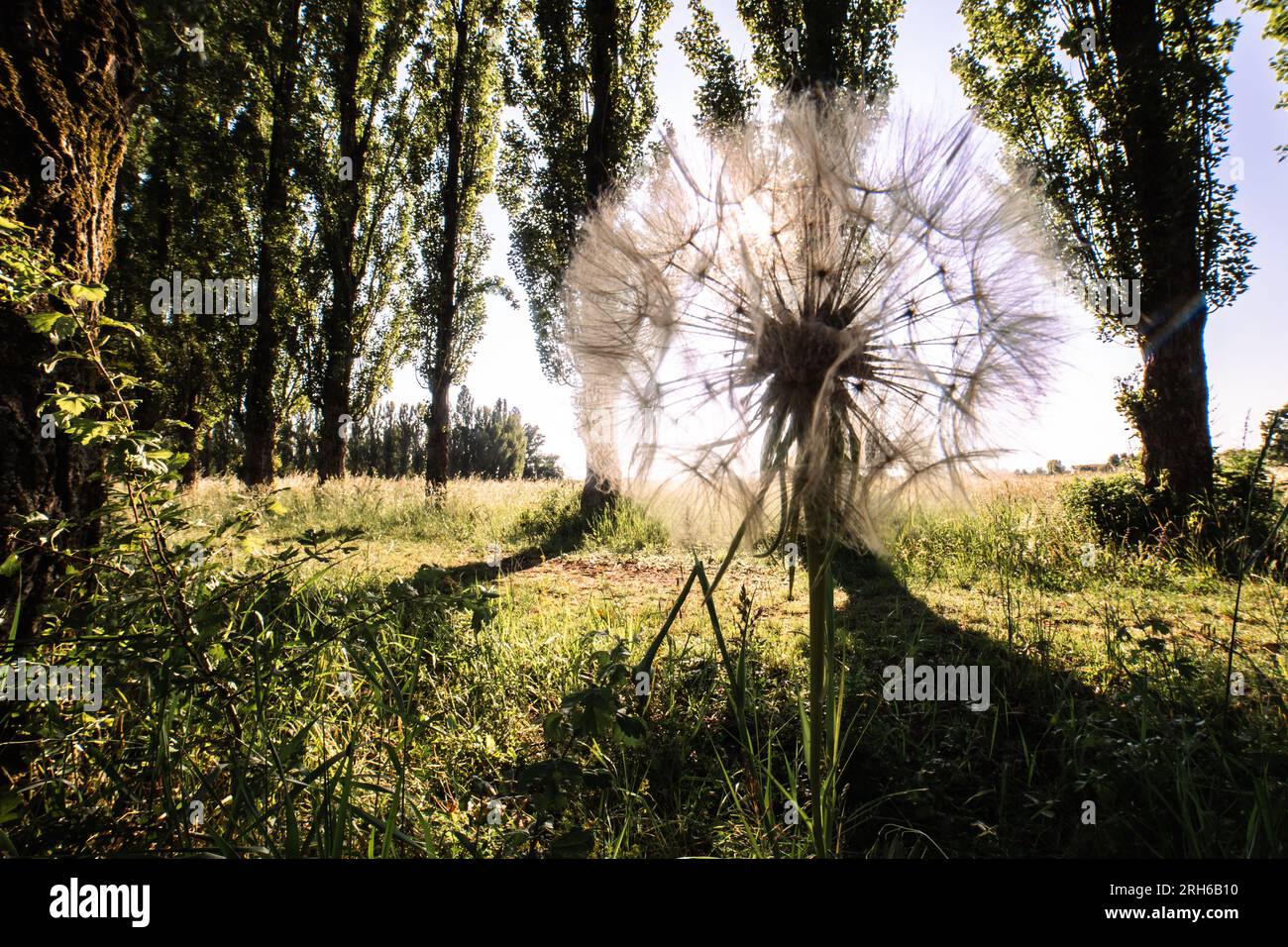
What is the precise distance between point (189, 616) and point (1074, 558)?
254 inches

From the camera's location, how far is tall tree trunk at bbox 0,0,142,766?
179 centimetres

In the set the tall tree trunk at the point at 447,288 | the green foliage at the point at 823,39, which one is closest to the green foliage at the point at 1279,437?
the green foliage at the point at 823,39

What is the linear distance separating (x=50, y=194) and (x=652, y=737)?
122 inches

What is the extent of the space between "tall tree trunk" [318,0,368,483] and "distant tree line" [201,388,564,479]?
20.7 m

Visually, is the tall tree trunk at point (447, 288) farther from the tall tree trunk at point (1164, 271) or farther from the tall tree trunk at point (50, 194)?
the tall tree trunk at point (1164, 271)

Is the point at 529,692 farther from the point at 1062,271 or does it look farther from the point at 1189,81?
the point at 1189,81

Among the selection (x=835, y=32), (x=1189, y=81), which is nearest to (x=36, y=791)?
(x=835, y=32)

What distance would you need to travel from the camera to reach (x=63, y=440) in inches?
74.7

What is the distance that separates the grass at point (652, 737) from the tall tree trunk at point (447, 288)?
8934 mm

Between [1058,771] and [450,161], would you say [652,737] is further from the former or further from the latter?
[450,161]

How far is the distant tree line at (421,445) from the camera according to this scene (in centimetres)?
3435

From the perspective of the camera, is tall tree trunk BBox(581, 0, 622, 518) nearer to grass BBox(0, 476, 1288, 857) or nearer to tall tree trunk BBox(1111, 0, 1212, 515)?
grass BBox(0, 476, 1288, 857)

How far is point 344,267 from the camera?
14.1 metres

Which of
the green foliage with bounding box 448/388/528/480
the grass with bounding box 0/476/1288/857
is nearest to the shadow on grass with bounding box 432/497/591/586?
the grass with bounding box 0/476/1288/857
